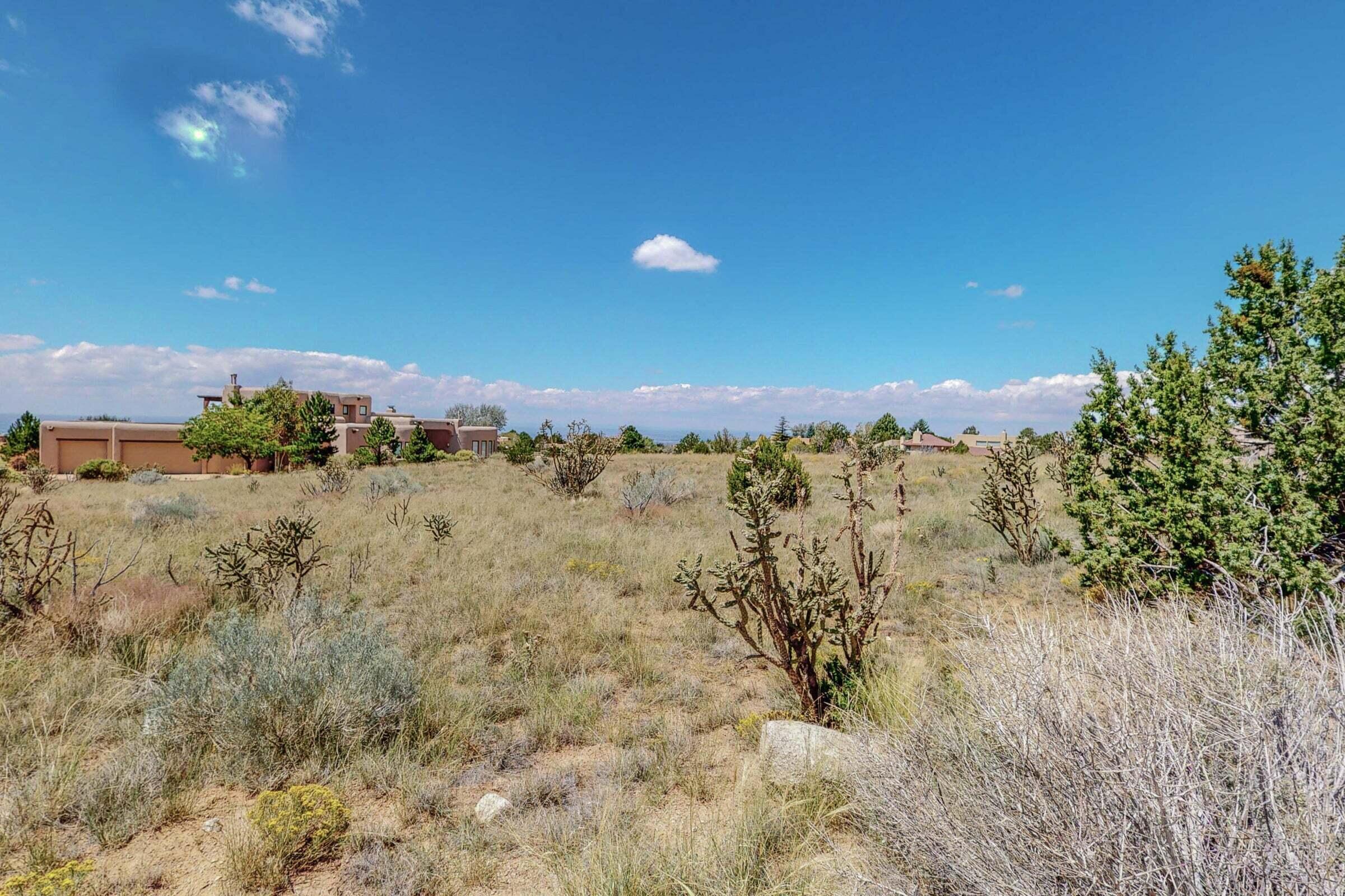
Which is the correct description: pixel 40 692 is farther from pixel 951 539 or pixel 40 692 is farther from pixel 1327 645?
pixel 951 539

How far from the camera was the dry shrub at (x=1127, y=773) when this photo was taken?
1483mm

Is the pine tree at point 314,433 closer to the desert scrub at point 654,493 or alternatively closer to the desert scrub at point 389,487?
the desert scrub at point 389,487

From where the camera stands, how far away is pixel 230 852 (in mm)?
2426

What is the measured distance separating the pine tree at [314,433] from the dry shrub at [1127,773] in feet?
126

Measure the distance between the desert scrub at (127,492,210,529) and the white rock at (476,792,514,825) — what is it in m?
9.66

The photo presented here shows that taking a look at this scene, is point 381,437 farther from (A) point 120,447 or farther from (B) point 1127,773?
(B) point 1127,773

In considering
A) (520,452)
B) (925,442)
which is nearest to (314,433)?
(520,452)

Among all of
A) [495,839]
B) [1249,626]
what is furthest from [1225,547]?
[495,839]

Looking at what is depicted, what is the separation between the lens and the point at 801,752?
9.96ft

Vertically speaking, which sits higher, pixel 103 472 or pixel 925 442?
pixel 925 442

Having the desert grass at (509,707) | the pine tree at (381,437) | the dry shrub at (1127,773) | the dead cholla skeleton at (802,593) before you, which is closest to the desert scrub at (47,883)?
the desert grass at (509,707)

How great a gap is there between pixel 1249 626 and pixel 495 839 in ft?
14.0

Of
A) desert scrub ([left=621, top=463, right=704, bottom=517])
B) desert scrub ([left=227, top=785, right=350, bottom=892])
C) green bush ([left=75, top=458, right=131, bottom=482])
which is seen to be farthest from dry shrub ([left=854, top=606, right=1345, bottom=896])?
green bush ([left=75, top=458, right=131, bottom=482])

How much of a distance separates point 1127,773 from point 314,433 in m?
40.9
